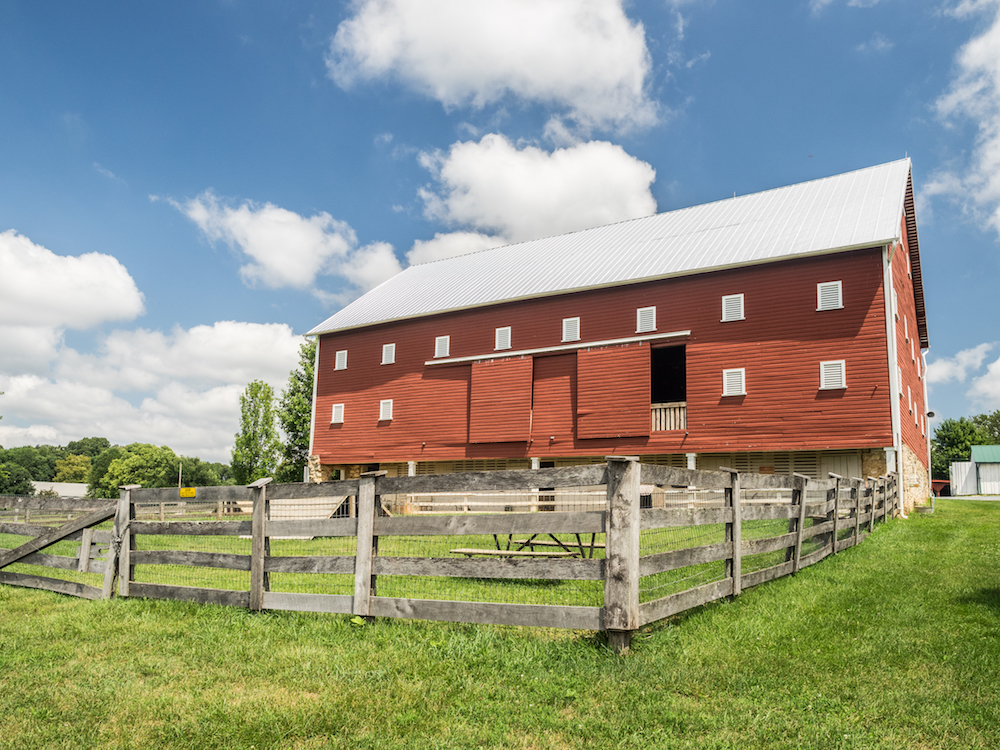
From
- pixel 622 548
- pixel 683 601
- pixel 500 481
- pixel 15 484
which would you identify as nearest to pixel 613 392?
pixel 683 601

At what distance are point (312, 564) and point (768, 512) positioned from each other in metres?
4.75

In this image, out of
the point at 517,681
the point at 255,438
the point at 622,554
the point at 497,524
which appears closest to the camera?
the point at 517,681

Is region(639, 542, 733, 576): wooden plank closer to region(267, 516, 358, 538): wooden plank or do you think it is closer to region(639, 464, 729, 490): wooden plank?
region(639, 464, 729, 490): wooden plank

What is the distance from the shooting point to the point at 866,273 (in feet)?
66.8

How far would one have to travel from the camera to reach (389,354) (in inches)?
1145

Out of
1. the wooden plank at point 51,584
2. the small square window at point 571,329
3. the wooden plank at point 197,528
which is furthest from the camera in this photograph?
the small square window at point 571,329

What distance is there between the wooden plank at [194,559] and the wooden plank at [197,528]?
216 millimetres

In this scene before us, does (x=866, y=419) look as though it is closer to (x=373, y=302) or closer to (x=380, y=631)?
(x=380, y=631)

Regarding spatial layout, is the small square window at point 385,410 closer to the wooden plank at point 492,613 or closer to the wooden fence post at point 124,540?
the wooden fence post at point 124,540

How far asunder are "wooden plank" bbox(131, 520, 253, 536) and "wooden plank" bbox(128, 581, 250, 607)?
57 centimetres

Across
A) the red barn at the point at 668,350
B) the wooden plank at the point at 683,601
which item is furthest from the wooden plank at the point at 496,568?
the red barn at the point at 668,350

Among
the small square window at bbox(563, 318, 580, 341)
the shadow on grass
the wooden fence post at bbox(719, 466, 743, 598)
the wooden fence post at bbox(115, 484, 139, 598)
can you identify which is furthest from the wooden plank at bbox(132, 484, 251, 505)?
the small square window at bbox(563, 318, 580, 341)

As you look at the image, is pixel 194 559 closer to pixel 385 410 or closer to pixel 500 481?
pixel 500 481

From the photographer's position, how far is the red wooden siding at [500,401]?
25516 millimetres
